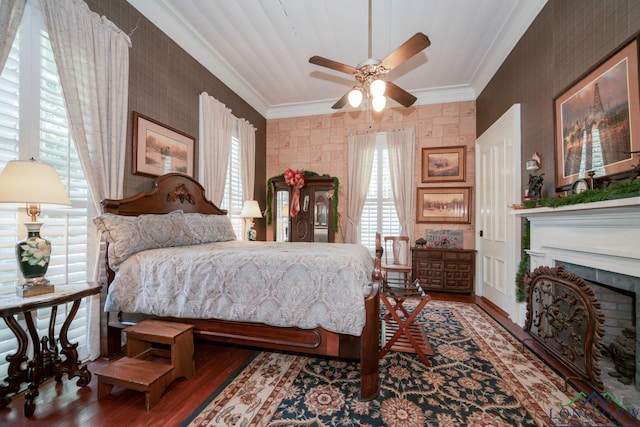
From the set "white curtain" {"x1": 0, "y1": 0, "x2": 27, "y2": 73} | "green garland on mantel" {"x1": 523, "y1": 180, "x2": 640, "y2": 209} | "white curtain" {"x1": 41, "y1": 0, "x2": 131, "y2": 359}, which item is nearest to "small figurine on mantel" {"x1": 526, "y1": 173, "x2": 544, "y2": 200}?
"green garland on mantel" {"x1": 523, "y1": 180, "x2": 640, "y2": 209}

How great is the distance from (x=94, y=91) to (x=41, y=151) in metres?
0.68

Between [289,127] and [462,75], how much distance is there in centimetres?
333

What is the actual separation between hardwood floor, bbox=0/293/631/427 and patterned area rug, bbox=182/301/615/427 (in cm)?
10

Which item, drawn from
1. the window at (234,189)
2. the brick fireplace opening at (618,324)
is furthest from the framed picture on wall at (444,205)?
the window at (234,189)

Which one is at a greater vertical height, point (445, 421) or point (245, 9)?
point (245, 9)

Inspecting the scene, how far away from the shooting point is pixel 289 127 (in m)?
5.59

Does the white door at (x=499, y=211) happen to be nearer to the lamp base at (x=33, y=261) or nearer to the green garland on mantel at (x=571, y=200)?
the green garland on mantel at (x=571, y=200)

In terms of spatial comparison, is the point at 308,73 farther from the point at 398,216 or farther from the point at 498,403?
the point at 498,403

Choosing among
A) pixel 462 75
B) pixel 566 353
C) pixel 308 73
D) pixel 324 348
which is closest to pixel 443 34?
pixel 462 75

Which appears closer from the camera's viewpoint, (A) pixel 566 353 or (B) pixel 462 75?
(A) pixel 566 353

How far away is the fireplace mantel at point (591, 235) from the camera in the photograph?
1604 millimetres

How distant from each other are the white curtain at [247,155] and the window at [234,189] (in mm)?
70

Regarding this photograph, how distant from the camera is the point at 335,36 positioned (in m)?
3.41

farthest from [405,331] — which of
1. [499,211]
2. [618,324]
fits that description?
[499,211]
